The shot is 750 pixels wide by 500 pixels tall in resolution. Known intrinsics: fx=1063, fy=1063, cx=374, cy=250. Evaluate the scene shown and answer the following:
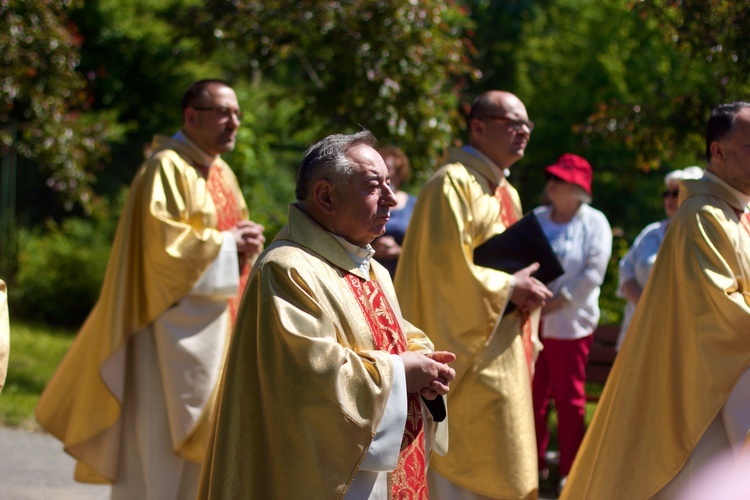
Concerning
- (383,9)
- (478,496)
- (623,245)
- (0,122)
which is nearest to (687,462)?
(478,496)

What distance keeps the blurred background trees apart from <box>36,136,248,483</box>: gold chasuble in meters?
3.06

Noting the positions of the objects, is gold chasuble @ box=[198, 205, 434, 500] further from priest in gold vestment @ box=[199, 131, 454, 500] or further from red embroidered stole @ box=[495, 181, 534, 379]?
red embroidered stole @ box=[495, 181, 534, 379]

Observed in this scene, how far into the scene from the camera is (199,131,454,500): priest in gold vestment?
10.6ft

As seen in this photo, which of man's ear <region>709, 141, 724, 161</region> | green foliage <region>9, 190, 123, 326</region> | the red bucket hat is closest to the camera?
man's ear <region>709, 141, 724, 161</region>

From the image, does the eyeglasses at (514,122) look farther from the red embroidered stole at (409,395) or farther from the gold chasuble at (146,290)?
the red embroidered stole at (409,395)

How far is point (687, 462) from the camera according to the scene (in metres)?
4.63

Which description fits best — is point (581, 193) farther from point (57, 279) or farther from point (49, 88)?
point (57, 279)

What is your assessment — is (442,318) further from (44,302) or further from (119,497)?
(44,302)

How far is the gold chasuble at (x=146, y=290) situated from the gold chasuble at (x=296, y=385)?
2.19 metres

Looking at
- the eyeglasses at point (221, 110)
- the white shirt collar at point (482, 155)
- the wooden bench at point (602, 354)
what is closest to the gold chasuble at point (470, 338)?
the white shirt collar at point (482, 155)

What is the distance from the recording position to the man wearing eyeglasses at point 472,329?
5.17 m

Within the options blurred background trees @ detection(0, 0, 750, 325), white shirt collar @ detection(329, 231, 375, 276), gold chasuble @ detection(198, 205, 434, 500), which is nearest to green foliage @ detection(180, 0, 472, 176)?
blurred background trees @ detection(0, 0, 750, 325)

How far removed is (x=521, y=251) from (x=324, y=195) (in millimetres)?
2027

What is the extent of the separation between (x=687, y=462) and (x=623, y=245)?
5.71 meters
